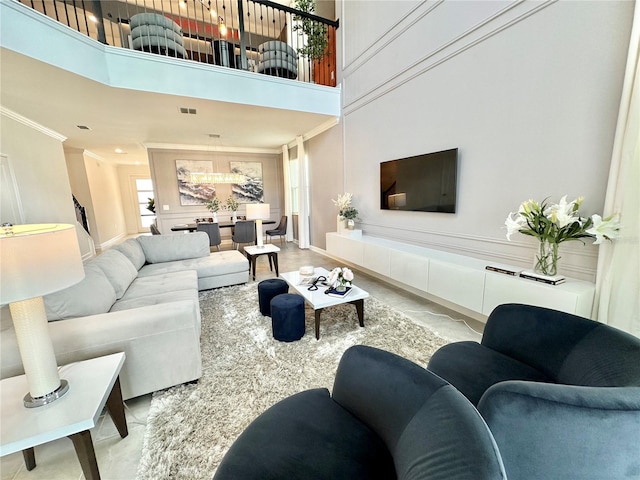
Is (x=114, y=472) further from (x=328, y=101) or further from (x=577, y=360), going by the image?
(x=328, y=101)

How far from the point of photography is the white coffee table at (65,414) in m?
1.06

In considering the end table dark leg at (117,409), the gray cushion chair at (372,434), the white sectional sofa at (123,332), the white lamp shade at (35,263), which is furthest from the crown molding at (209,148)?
the gray cushion chair at (372,434)

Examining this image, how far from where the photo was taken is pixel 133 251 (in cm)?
346

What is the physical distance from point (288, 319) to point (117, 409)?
1305mm

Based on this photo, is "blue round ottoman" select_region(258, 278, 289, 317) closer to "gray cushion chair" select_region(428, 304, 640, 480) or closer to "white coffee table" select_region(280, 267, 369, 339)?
"white coffee table" select_region(280, 267, 369, 339)

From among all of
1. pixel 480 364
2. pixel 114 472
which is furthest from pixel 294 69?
pixel 114 472

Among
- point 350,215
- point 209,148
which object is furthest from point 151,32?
point 350,215

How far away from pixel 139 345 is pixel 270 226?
22.0ft

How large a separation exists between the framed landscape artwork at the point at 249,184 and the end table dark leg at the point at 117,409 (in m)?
6.63

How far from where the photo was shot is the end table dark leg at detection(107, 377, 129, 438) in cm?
146

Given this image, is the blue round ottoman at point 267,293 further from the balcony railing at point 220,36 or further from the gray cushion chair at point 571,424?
the balcony railing at point 220,36

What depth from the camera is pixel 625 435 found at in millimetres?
724

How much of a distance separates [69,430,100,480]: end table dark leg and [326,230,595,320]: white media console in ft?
9.11

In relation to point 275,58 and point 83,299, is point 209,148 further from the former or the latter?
point 83,299
